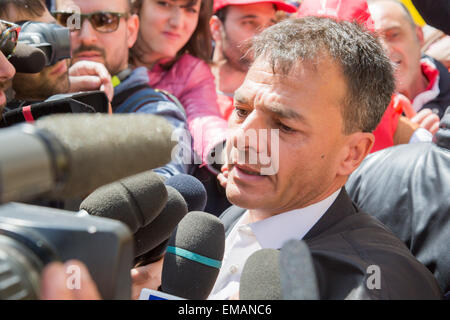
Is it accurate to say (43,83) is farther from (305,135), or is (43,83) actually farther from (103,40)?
(305,135)

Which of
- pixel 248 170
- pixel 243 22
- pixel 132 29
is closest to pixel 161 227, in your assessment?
pixel 248 170

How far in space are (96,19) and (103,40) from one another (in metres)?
0.12

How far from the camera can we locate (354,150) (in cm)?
162

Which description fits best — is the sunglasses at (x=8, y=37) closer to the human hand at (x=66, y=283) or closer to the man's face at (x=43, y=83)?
the man's face at (x=43, y=83)

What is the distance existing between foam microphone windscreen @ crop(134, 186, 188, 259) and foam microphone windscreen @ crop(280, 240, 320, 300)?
2.04 ft

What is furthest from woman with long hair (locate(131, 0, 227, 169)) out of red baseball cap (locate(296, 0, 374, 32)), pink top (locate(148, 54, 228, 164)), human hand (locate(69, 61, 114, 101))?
red baseball cap (locate(296, 0, 374, 32))

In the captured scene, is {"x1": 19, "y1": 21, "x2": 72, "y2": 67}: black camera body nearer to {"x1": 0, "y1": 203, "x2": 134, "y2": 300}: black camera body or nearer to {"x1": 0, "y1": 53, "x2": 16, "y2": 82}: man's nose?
{"x1": 0, "y1": 53, "x2": 16, "y2": 82}: man's nose

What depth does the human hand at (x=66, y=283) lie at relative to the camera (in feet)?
2.58

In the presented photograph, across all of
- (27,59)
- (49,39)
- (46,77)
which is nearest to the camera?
(27,59)

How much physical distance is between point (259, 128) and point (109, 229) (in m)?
0.82

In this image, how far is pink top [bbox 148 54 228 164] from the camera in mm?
2707

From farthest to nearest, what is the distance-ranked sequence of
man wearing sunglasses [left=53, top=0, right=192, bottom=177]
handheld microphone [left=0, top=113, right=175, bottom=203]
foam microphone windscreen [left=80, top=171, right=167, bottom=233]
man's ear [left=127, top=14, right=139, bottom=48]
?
man's ear [left=127, top=14, right=139, bottom=48], man wearing sunglasses [left=53, top=0, right=192, bottom=177], foam microphone windscreen [left=80, top=171, right=167, bottom=233], handheld microphone [left=0, top=113, right=175, bottom=203]

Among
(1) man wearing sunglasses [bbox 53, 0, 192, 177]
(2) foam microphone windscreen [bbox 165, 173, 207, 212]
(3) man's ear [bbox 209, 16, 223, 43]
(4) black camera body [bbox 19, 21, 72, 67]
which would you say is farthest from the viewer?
(3) man's ear [bbox 209, 16, 223, 43]
